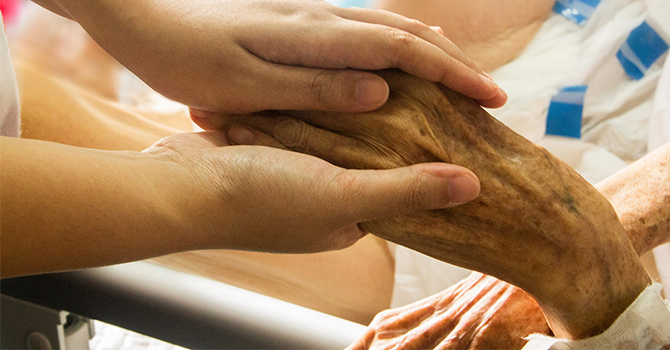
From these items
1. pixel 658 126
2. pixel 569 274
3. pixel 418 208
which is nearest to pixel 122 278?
pixel 418 208

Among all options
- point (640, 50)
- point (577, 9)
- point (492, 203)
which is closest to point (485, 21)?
point (577, 9)

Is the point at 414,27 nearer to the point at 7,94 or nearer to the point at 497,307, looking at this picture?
the point at 497,307

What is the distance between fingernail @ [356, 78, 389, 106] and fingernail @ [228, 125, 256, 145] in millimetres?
168

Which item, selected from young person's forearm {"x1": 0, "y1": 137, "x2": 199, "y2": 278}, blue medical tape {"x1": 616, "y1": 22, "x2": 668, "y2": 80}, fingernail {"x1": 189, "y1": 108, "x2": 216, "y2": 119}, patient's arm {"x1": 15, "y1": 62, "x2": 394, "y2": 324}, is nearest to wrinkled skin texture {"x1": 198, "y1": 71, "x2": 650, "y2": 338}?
fingernail {"x1": 189, "y1": 108, "x2": 216, "y2": 119}

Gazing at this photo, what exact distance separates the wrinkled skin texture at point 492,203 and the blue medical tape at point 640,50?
685mm

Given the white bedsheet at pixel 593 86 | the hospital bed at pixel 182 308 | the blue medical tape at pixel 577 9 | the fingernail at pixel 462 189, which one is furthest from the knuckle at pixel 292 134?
the blue medical tape at pixel 577 9

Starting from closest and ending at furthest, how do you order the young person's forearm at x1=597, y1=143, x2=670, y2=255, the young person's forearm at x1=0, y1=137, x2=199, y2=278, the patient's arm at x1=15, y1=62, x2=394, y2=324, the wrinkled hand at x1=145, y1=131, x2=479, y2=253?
the young person's forearm at x1=0, y1=137, x2=199, y2=278
the wrinkled hand at x1=145, y1=131, x2=479, y2=253
the young person's forearm at x1=597, y1=143, x2=670, y2=255
the patient's arm at x1=15, y1=62, x2=394, y2=324

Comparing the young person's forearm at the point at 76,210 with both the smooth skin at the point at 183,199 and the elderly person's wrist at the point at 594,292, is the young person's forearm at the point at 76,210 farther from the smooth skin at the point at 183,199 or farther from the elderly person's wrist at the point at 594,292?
the elderly person's wrist at the point at 594,292

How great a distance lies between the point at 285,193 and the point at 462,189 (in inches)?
8.9

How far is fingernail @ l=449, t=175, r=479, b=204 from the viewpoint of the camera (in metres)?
0.64

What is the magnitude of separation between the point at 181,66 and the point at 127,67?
0.41 feet

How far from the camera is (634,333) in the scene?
0.71 metres

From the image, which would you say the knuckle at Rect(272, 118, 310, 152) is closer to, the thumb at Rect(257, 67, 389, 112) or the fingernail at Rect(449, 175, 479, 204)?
the thumb at Rect(257, 67, 389, 112)

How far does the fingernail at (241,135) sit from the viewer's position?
72 cm
